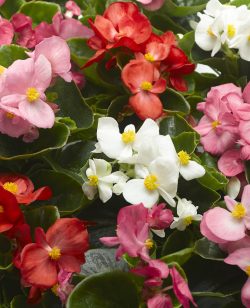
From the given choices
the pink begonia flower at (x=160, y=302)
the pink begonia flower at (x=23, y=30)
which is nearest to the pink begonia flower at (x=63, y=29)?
the pink begonia flower at (x=23, y=30)

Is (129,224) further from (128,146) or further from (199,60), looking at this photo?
(199,60)

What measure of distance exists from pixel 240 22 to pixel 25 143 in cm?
34

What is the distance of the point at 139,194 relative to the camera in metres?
0.64

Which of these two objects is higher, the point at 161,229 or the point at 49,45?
the point at 49,45

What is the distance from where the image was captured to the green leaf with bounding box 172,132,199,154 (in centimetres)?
69

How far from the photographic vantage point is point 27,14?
94cm

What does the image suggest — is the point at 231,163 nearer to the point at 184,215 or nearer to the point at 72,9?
the point at 184,215

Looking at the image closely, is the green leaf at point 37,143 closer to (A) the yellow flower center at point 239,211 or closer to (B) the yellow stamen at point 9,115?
(B) the yellow stamen at point 9,115

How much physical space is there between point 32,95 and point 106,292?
0.23 meters

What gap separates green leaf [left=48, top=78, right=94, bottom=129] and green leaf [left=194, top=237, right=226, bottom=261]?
221mm

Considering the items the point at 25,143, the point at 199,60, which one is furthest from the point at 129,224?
the point at 199,60

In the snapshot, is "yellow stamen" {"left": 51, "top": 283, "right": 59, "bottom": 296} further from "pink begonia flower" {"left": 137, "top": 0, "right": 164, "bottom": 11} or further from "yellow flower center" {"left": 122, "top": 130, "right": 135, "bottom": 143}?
"pink begonia flower" {"left": 137, "top": 0, "right": 164, "bottom": 11}

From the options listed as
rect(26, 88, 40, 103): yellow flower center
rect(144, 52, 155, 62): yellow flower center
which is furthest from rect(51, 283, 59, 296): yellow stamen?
rect(144, 52, 155, 62): yellow flower center

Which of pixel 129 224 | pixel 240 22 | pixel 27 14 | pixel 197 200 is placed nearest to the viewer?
pixel 129 224
